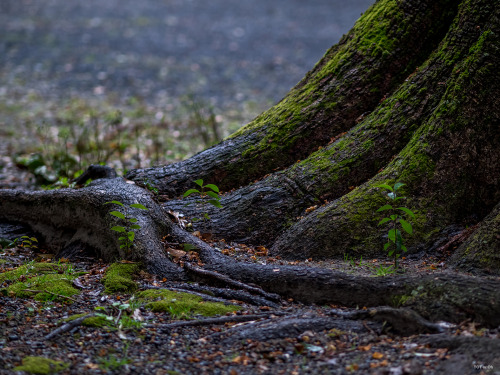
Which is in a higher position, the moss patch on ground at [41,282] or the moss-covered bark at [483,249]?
the moss patch on ground at [41,282]

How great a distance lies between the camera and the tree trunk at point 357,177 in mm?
2779

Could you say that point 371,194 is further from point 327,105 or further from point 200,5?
point 200,5

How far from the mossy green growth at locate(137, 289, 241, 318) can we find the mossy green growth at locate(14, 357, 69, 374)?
2.12ft

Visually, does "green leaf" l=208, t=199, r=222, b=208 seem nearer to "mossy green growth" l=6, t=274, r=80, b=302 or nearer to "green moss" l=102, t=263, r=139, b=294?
"green moss" l=102, t=263, r=139, b=294

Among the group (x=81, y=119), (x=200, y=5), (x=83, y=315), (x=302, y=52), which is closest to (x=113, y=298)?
(x=83, y=315)

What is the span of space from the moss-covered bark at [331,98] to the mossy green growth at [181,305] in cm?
135

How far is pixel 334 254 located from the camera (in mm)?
3193

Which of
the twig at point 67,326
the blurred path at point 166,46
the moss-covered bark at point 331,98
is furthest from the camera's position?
the blurred path at point 166,46

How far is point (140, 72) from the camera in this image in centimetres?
1169

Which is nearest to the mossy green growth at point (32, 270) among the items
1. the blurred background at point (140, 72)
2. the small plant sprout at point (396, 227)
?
the blurred background at point (140, 72)

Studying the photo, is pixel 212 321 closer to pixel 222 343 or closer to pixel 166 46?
pixel 222 343

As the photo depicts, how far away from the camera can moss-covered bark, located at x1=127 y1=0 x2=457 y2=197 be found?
362 centimetres

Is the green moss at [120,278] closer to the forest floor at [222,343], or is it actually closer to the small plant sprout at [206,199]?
the forest floor at [222,343]

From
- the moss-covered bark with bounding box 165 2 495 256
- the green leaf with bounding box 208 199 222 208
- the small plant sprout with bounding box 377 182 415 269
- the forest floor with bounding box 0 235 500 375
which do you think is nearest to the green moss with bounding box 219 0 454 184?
the moss-covered bark with bounding box 165 2 495 256
